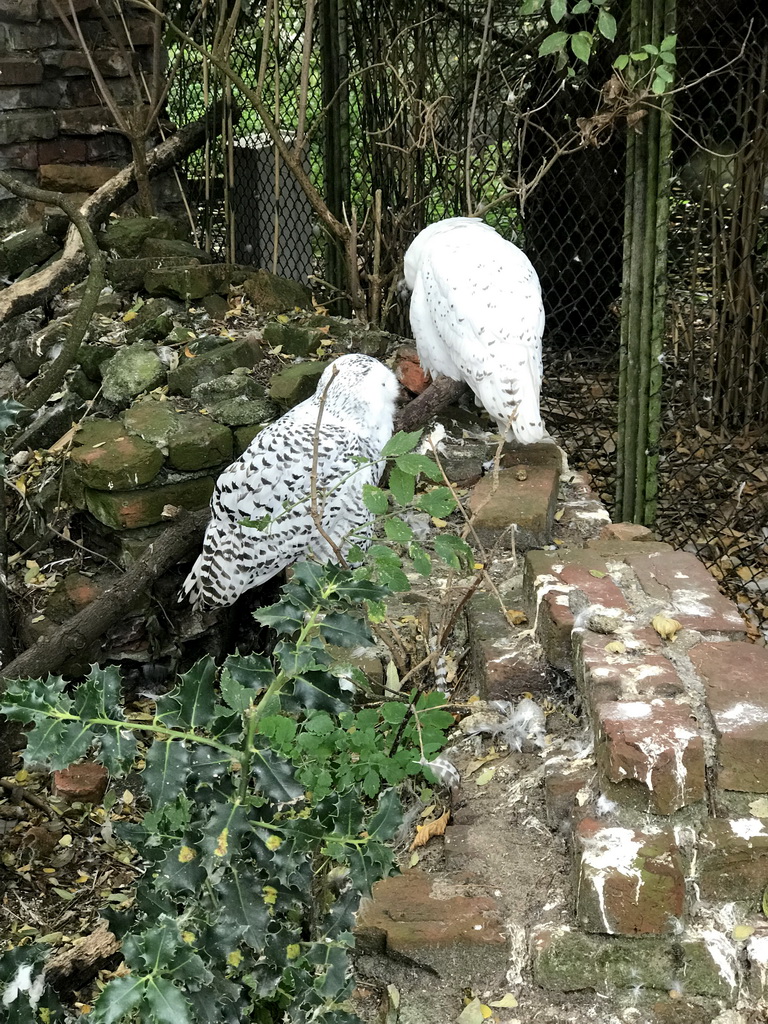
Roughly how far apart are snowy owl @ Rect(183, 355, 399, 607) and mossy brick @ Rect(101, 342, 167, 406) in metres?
0.89

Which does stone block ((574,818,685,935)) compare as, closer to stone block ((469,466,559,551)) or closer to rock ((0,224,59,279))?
stone block ((469,466,559,551))

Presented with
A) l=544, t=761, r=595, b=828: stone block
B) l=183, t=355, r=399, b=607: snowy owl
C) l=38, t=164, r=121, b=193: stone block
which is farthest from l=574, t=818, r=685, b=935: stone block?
l=38, t=164, r=121, b=193: stone block

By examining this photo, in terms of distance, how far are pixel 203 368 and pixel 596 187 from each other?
228 cm

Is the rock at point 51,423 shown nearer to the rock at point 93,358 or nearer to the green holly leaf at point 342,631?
the rock at point 93,358

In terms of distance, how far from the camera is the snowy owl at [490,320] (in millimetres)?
3455

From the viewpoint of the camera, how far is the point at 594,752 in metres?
1.83

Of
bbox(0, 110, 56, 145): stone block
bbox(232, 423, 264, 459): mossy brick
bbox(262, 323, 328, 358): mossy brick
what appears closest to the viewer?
bbox(232, 423, 264, 459): mossy brick

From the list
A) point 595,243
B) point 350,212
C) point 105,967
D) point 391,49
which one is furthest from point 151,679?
point 595,243

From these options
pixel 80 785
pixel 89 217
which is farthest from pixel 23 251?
pixel 80 785

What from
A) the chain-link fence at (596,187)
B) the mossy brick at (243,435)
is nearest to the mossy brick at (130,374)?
the mossy brick at (243,435)

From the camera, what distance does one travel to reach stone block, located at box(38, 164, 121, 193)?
513 centimetres

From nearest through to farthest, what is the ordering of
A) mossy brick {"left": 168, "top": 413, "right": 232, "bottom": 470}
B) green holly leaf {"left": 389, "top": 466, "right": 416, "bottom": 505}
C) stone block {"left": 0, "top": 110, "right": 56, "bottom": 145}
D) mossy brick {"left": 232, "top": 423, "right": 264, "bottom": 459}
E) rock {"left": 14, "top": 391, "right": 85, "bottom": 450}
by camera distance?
1. green holly leaf {"left": 389, "top": 466, "right": 416, "bottom": 505}
2. mossy brick {"left": 168, "top": 413, "right": 232, "bottom": 470}
3. mossy brick {"left": 232, "top": 423, "right": 264, "bottom": 459}
4. rock {"left": 14, "top": 391, "right": 85, "bottom": 450}
5. stone block {"left": 0, "top": 110, "right": 56, "bottom": 145}

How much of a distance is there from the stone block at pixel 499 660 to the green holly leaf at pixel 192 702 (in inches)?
32.8

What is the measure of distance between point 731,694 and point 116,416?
3.00 m
